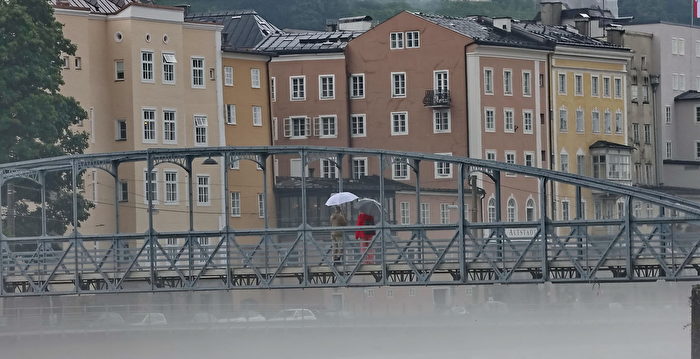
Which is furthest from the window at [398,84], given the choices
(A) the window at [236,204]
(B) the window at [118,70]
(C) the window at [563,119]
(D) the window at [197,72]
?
(B) the window at [118,70]

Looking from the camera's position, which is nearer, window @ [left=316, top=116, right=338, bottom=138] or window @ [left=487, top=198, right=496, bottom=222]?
window @ [left=487, top=198, right=496, bottom=222]

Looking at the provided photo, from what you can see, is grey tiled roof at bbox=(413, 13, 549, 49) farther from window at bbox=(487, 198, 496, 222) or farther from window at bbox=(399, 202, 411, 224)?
window at bbox=(399, 202, 411, 224)

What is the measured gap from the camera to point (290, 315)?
104438mm

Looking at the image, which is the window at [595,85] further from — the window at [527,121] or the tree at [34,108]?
the tree at [34,108]

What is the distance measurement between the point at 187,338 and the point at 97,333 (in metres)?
3.63

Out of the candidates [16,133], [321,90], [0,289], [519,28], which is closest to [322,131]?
[321,90]

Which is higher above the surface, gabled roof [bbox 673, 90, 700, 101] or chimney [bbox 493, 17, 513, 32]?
chimney [bbox 493, 17, 513, 32]

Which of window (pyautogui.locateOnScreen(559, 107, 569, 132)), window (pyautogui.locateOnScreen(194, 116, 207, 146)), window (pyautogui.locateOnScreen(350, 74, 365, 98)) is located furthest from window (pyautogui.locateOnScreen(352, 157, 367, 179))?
window (pyautogui.locateOnScreen(559, 107, 569, 132))

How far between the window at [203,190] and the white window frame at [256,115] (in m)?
7.16

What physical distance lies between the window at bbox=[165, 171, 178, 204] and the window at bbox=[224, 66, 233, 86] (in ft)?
27.5

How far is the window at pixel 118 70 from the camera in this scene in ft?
385

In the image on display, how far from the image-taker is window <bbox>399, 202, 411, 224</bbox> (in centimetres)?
12825

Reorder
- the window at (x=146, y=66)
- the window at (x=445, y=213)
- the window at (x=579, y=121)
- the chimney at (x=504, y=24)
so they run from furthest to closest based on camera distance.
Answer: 1. the window at (x=579, y=121)
2. the chimney at (x=504, y=24)
3. the window at (x=445, y=213)
4. the window at (x=146, y=66)

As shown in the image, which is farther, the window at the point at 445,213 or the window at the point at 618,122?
the window at the point at 618,122
